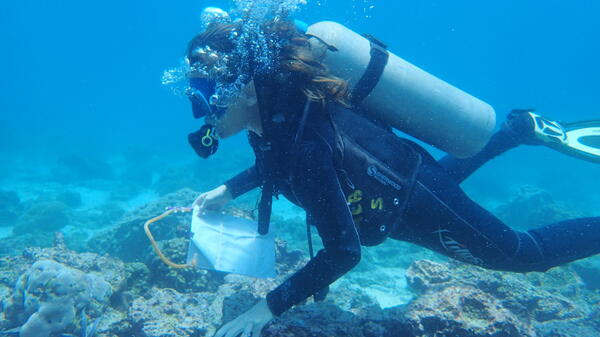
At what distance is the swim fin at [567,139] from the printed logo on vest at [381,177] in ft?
8.93

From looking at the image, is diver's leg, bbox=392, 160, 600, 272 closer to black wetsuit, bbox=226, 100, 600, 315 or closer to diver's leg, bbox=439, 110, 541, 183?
black wetsuit, bbox=226, 100, 600, 315

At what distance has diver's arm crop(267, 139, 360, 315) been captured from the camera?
1986 millimetres

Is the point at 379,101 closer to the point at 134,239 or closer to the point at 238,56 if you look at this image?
the point at 238,56

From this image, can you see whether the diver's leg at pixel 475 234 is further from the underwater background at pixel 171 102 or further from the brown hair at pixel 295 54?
the underwater background at pixel 171 102

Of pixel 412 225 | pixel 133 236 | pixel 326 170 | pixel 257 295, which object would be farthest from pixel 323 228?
pixel 133 236

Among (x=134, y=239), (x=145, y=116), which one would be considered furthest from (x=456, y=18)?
(x=134, y=239)

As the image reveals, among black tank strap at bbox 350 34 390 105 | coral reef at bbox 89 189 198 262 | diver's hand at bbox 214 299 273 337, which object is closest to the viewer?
diver's hand at bbox 214 299 273 337

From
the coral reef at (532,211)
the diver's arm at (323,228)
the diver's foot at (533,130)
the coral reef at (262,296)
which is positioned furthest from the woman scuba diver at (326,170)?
the coral reef at (532,211)

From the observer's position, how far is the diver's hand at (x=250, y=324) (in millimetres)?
1964

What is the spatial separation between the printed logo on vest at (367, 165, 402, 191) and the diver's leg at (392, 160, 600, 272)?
234mm

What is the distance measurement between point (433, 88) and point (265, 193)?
1.87m

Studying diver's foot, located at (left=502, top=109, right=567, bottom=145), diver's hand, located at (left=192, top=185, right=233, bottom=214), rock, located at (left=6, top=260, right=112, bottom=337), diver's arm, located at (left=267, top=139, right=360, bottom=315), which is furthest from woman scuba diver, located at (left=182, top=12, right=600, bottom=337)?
rock, located at (left=6, top=260, right=112, bottom=337)

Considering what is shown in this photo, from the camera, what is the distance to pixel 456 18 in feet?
261

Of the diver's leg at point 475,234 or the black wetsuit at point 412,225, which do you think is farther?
the diver's leg at point 475,234
